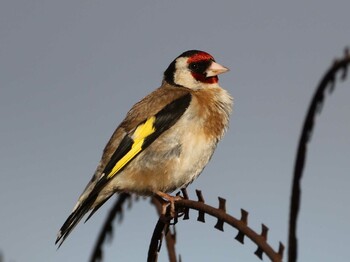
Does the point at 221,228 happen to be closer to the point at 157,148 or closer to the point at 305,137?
the point at 305,137

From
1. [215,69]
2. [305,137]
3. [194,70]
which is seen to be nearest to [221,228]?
[305,137]

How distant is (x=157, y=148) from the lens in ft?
22.0

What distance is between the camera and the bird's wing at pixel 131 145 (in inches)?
265

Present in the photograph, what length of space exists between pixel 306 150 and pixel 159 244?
171 centimetres

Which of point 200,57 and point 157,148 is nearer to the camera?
point 157,148

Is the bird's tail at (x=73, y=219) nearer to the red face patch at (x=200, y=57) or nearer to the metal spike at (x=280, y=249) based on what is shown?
the red face patch at (x=200, y=57)

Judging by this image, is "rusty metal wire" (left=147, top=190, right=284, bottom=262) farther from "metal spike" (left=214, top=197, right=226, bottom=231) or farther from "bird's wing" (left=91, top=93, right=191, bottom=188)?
"bird's wing" (left=91, top=93, right=191, bottom=188)

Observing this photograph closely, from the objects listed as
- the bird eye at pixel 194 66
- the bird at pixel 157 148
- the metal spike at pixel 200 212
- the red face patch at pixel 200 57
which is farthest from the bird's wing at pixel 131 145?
the metal spike at pixel 200 212

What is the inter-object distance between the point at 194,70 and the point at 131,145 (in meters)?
1.65

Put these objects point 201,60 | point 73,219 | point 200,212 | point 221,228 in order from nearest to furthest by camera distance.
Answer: point 221,228 → point 200,212 → point 73,219 → point 201,60

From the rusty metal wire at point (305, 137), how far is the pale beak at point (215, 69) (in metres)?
5.85

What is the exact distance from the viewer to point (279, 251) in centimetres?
209

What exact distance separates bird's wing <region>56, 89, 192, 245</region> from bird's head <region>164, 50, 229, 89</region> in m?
0.96

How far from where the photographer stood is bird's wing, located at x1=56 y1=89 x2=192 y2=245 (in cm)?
672
